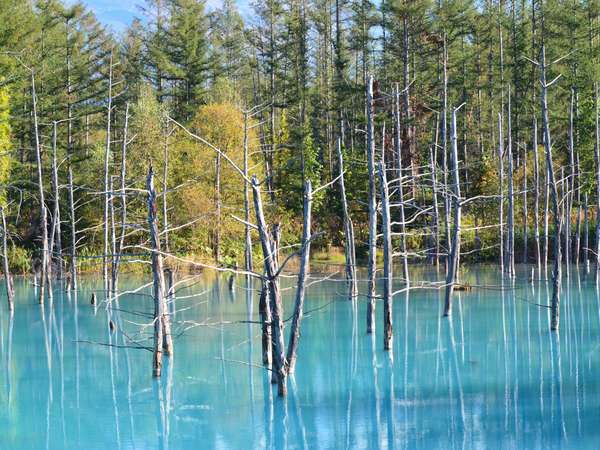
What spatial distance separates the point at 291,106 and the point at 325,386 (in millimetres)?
29146

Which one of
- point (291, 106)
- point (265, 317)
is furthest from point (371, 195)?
point (291, 106)

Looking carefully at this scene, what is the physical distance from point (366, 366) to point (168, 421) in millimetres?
4048

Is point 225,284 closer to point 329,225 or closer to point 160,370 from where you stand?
point 329,225

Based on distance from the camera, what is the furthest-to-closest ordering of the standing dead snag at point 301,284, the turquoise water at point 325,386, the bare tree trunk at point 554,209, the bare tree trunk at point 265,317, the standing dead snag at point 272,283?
the bare tree trunk at point 554,209, the bare tree trunk at point 265,317, the standing dead snag at point 301,284, the standing dead snag at point 272,283, the turquoise water at point 325,386

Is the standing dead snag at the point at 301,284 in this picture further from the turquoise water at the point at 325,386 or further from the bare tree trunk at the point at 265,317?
the turquoise water at the point at 325,386

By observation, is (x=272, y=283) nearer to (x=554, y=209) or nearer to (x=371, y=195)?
(x=371, y=195)

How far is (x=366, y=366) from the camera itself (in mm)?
13617

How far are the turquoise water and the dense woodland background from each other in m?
12.6

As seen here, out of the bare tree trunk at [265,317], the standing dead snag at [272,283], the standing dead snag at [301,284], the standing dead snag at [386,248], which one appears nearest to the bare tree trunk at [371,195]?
the standing dead snag at [386,248]

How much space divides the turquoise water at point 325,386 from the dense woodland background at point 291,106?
41.5ft

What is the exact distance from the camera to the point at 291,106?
40281 mm

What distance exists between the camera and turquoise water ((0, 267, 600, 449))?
9.73 metres

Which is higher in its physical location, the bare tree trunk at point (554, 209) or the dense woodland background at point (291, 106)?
the dense woodland background at point (291, 106)

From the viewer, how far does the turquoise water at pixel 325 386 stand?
9727mm
